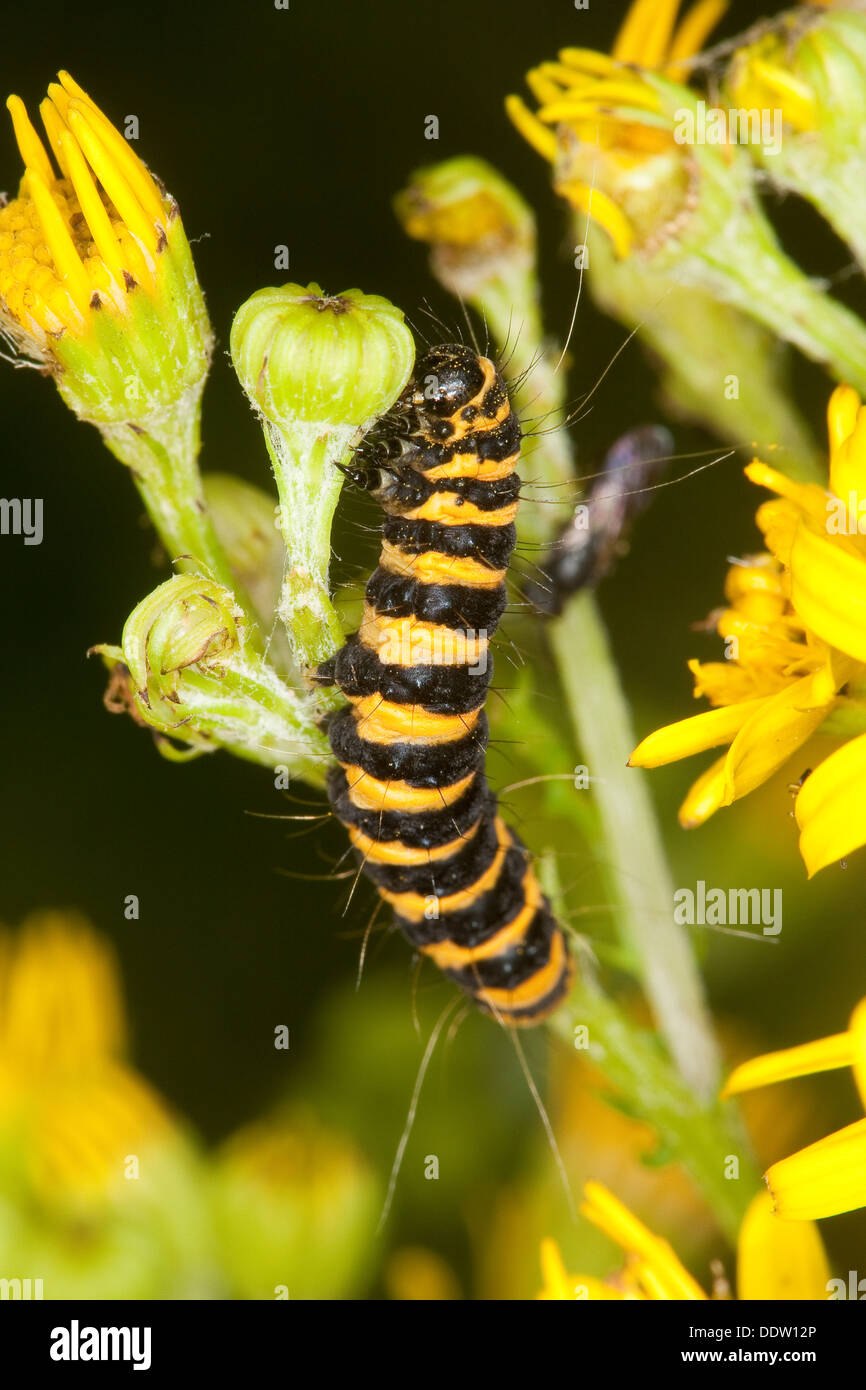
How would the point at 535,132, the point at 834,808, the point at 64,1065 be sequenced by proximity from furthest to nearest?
the point at 64,1065 < the point at 535,132 < the point at 834,808

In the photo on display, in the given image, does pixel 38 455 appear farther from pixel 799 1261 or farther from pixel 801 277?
pixel 799 1261

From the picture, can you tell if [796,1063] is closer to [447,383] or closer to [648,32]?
[447,383]

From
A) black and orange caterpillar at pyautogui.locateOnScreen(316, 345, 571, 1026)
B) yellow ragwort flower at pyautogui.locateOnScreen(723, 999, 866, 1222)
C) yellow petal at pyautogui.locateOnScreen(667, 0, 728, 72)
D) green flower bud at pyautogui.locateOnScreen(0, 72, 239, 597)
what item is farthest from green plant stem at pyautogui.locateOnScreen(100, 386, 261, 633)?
yellow petal at pyautogui.locateOnScreen(667, 0, 728, 72)

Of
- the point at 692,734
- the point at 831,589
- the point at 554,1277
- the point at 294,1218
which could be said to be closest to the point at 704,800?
the point at 692,734

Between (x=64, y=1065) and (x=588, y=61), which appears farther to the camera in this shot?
(x=64, y=1065)

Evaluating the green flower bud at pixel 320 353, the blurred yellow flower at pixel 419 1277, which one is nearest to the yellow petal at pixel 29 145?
the green flower bud at pixel 320 353
